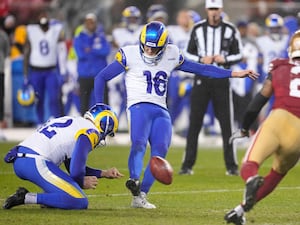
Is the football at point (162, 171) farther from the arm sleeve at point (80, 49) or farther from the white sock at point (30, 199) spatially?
the arm sleeve at point (80, 49)

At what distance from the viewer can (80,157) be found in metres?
8.16

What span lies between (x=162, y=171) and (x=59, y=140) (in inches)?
32.8

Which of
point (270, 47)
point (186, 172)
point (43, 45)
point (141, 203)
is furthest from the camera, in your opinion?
point (270, 47)

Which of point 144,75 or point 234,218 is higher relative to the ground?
point 144,75

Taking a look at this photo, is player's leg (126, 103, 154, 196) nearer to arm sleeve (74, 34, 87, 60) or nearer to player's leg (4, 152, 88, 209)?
player's leg (4, 152, 88, 209)

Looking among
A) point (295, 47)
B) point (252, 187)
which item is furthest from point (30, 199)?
point (295, 47)

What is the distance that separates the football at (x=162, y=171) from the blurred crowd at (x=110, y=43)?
287 inches

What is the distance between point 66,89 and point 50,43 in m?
3.51

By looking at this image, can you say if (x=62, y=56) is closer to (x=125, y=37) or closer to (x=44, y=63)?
(x=125, y=37)

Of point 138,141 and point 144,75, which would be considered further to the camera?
point 144,75

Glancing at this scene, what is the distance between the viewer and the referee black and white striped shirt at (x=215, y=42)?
40.7 feet

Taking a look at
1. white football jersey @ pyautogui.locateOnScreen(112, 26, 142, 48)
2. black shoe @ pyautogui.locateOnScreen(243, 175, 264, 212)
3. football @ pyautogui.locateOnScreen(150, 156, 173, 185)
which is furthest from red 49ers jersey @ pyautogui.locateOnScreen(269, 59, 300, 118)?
white football jersey @ pyautogui.locateOnScreen(112, 26, 142, 48)

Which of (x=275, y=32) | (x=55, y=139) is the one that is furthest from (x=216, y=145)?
(x=55, y=139)

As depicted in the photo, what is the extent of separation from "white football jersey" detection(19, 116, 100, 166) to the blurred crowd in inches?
281
